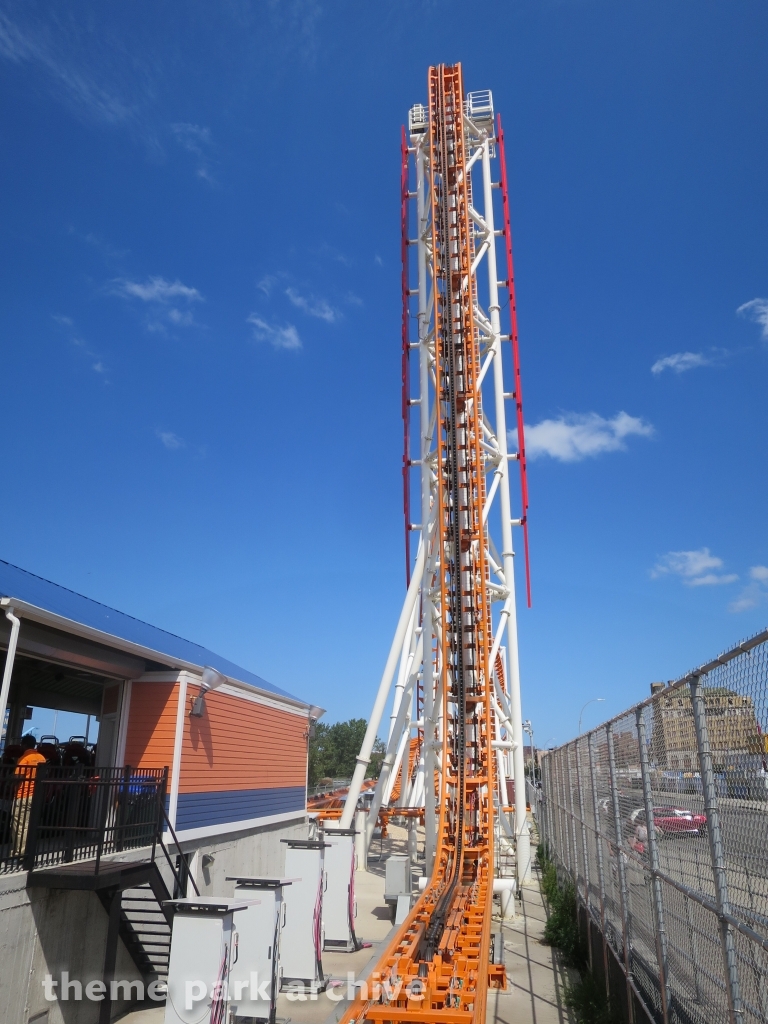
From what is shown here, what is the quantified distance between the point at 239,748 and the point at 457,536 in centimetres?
644

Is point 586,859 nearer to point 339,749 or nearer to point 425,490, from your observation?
point 425,490

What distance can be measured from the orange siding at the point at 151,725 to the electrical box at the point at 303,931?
3.07 metres

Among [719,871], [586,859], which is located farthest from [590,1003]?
[719,871]

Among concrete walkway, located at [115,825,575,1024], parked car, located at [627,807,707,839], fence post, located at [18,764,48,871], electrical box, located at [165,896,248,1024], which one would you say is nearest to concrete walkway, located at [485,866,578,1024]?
concrete walkway, located at [115,825,575,1024]

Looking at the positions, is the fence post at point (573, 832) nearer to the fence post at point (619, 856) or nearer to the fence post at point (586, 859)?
the fence post at point (586, 859)

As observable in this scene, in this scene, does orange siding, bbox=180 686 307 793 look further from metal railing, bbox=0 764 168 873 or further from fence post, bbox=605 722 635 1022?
fence post, bbox=605 722 635 1022

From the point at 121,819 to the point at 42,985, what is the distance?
7.20ft

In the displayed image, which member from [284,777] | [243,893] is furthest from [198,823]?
[284,777]

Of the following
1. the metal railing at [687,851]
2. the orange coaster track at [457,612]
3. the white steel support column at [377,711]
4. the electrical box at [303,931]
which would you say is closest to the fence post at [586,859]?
the metal railing at [687,851]

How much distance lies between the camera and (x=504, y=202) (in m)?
21.5

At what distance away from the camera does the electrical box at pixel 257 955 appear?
9289mm

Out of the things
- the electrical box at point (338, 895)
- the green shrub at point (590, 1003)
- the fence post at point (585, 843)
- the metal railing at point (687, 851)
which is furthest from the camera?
the electrical box at point (338, 895)

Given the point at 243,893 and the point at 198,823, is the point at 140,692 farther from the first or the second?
the point at 243,893

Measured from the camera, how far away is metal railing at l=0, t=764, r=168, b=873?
9.08 m
